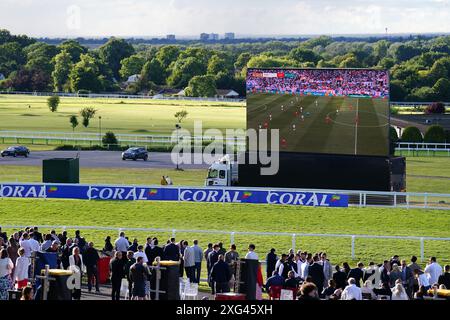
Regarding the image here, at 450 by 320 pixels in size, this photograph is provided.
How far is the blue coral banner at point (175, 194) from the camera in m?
29.0

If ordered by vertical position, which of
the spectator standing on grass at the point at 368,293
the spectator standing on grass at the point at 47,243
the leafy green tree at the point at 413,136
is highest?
the leafy green tree at the point at 413,136

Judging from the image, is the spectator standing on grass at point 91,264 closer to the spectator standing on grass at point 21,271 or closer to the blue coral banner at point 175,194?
the spectator standing on grass at point 21,271

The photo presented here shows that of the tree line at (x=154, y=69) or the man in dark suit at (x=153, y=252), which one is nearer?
the man in dark suit at (x=153, y=252)

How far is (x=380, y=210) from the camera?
28953mm

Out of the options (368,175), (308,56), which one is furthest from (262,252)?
(308,56)

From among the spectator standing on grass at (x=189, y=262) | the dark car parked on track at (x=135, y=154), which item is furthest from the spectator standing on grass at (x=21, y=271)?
the dark car parked on track at (x=135, y=154)

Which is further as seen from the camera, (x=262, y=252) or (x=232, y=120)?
(x=232, y=120)

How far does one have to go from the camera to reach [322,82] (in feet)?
108

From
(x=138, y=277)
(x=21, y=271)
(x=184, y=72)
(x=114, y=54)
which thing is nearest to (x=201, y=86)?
(x=184, y=72)

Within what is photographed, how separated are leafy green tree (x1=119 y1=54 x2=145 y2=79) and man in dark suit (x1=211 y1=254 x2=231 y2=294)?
12281 centimetres

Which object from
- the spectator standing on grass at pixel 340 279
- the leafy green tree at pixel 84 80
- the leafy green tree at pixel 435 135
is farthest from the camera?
the leafy green tree at pixel 84 80

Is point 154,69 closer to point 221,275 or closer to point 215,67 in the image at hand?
point 215,67

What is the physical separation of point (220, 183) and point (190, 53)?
106 meters
